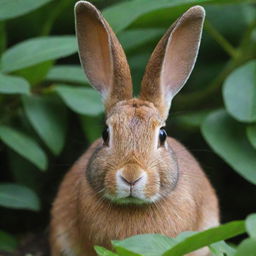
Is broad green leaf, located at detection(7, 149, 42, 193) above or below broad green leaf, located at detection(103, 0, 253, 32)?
below

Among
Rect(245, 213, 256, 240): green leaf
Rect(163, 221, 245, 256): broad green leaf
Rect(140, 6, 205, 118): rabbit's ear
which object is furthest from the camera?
Rect(140, 6, 205, 118): rabbit's ear

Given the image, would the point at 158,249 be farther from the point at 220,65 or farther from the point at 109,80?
the point at 220,65

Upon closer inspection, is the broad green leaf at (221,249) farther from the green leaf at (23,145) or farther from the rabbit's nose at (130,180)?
the green leaf at (23,145)

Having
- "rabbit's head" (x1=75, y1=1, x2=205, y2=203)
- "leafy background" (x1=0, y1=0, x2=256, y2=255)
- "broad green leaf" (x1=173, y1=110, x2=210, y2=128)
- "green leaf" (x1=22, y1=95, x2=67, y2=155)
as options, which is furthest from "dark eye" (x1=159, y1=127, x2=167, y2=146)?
"broad green leaf" (x1=173, y1=110, x2=210, y2=128)

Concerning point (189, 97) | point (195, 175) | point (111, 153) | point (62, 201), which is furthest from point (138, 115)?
point (189, 97)

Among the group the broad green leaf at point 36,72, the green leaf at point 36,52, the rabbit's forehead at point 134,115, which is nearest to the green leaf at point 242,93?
the rabbit's forehead at point 134,115

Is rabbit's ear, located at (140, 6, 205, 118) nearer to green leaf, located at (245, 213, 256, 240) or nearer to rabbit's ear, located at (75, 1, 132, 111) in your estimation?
rabbit's ear, located at (75, 1, 132, 111)
